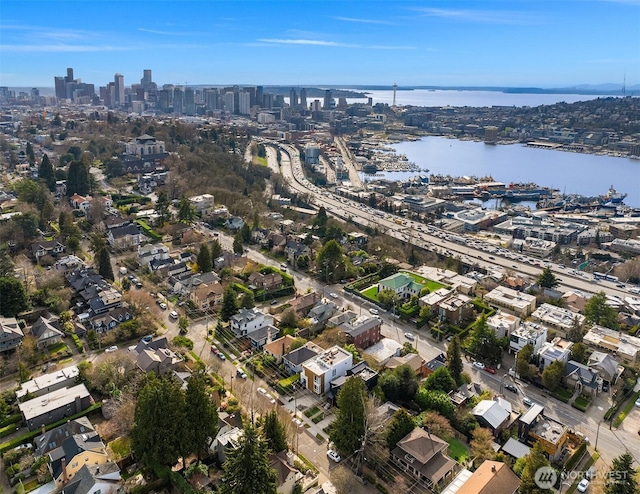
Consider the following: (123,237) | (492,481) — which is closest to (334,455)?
(492,481)

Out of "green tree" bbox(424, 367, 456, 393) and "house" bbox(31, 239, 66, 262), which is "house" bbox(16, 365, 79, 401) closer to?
"house" bbox(31, 239, 66, 262)

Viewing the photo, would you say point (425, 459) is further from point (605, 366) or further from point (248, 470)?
point (605, 366)

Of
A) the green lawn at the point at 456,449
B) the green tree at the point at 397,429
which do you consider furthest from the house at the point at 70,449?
the green lawn at the point at 456,449

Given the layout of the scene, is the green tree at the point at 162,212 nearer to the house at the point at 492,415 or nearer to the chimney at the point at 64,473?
the chimney at the point at 64,473

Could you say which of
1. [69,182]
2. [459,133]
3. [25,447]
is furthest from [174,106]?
[25,447]

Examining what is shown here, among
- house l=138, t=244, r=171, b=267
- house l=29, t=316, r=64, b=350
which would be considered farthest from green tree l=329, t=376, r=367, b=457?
house l=138, t=244, r=171, b=267

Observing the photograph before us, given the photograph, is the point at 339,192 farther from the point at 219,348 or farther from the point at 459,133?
the point at 459,133
